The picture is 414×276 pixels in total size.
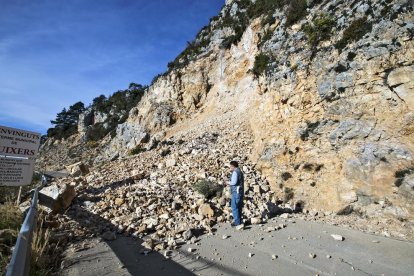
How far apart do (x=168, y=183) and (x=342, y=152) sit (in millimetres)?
6332

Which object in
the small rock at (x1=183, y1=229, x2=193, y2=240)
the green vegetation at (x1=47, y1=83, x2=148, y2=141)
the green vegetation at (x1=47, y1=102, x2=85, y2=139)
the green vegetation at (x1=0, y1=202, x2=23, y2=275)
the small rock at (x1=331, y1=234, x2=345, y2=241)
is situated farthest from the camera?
the green vegetation at (x1=47, y1=102, x2=85, y2=139)

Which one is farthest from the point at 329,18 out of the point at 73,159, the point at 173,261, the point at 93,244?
the point at 73,159

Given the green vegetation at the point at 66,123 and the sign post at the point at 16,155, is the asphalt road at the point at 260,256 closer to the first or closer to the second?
the sign post at the point at 16,155

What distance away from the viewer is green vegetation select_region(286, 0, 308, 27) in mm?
13000

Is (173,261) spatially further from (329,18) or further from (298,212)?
(329,18)

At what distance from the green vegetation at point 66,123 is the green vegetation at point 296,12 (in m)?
55.6

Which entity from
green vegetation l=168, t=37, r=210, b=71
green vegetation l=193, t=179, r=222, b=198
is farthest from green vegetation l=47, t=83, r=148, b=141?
green vegetation l=193, t=179, r=222, b=198

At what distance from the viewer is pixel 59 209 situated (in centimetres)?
771

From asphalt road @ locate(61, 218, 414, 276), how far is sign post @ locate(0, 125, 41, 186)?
2.93 m

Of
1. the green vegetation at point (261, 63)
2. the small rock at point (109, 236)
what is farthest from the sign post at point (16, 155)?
the green vegetation at point (261, 63)

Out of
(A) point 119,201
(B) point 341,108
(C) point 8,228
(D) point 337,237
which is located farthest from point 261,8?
(C) point 8,228

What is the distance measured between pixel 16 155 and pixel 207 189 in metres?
5.73

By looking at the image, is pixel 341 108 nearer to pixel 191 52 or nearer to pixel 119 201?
pixel 119 201

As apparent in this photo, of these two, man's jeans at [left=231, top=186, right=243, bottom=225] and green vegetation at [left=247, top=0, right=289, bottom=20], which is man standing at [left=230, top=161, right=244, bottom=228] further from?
green vegetation at [left=247, top=0, right=289, bottom=20]
